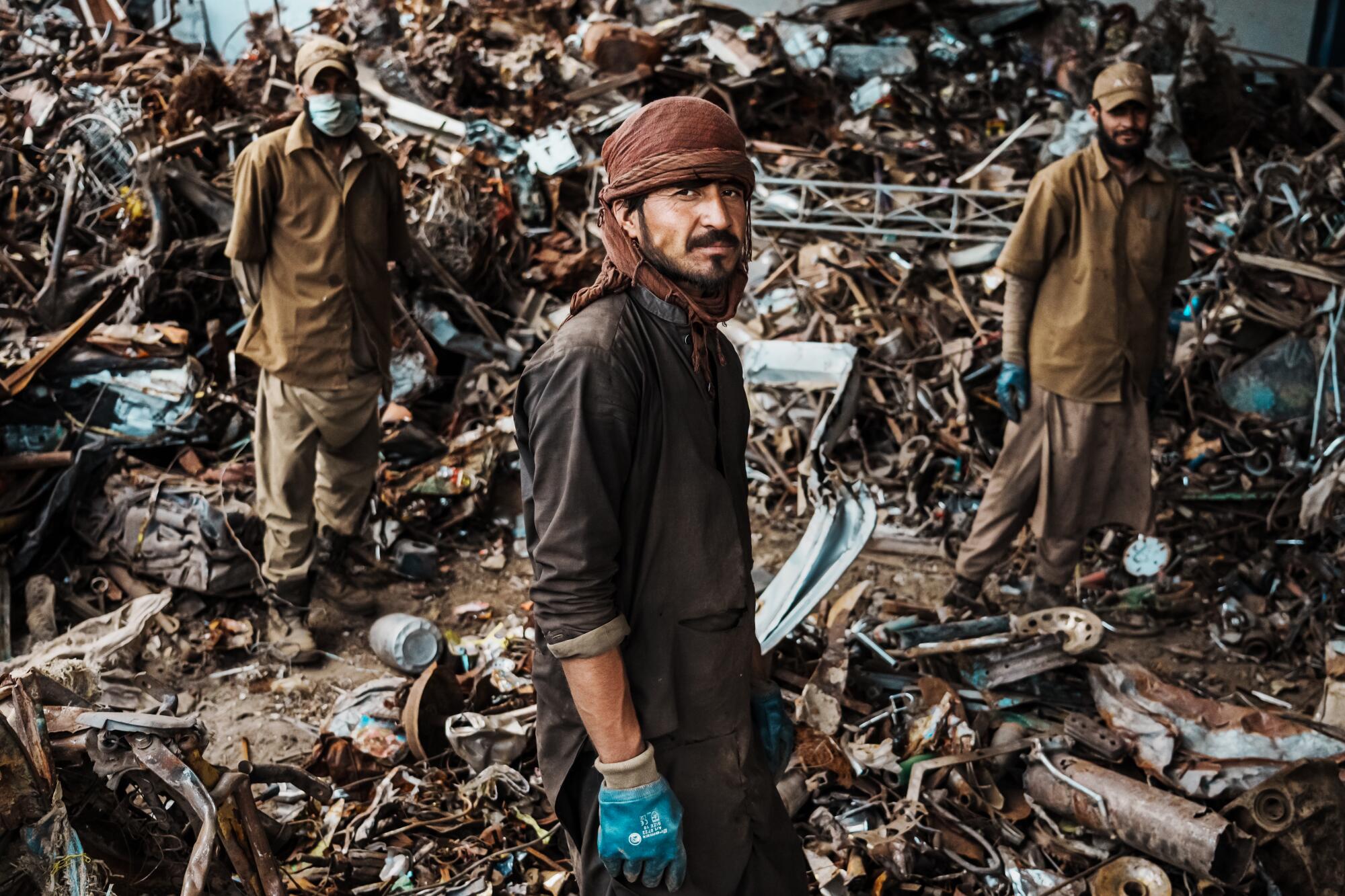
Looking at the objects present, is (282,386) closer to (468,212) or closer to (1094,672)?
(468,212)

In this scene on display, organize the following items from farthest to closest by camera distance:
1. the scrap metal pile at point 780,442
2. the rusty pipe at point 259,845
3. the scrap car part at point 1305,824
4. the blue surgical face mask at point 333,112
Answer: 1. the blue surgical face mask at point 333,112
2. the scrap metal pile at point 780,442
3. the scrap car part at point 1305,824
4. the rusty pipe at point 259,845

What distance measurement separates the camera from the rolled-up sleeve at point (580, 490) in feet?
6.20

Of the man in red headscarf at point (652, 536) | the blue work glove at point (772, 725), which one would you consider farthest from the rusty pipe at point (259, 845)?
the blue work glove at point (772, 725)

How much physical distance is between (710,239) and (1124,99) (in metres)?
2.99

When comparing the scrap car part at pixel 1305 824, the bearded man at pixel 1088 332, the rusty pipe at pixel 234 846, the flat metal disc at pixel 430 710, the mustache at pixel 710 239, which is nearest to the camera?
the mustache at pixel 710 239

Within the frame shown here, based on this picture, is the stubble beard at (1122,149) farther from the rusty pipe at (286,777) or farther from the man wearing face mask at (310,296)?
the rusty pipe at (286,777)

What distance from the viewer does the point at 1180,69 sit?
8.68 meters

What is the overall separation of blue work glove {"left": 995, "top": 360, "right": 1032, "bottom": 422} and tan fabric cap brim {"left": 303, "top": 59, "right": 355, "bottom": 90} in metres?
3.02

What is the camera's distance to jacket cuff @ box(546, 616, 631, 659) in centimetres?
193

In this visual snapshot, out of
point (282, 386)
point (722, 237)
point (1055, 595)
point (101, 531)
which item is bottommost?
point (1055, 595)

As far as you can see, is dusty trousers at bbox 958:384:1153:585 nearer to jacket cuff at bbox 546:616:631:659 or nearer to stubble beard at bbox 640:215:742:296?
stubble beard at bbox 640:215:742:296

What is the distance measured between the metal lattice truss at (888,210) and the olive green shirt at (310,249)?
3177mm

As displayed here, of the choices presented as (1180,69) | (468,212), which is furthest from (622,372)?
(1180,69)

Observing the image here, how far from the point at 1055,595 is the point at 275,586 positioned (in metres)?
3.52
